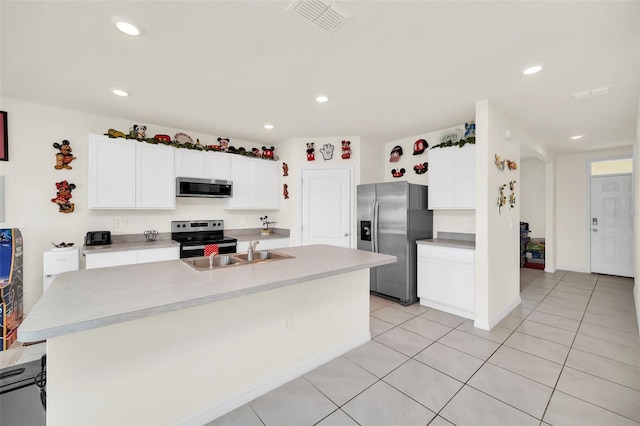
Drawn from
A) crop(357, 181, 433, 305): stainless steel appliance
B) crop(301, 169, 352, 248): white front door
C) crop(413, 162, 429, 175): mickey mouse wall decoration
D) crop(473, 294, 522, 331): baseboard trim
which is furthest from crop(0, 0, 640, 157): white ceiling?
crop(473, 294, 522, 331): baseboard trim

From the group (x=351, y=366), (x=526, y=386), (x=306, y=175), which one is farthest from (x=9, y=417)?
(x=306, y=175)

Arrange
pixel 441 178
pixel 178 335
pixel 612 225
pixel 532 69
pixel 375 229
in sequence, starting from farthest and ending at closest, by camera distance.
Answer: pixel 612 225 → pixel 375 229 → pixel 441 178 → pixel 532 69 → pixel 178 335

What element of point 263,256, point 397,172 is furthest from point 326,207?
point 263,256

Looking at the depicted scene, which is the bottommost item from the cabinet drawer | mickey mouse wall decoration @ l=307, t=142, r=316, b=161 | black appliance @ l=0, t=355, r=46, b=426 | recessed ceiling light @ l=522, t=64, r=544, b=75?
black appliance @ l=0, t=355, r=46, b=426

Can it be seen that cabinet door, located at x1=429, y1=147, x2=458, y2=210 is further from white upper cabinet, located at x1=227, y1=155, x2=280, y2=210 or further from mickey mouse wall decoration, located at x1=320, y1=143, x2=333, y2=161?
white upper cabinet, located at x1=227, y1=155, x2=280, y2=210

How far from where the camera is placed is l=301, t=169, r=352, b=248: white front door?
449 cm

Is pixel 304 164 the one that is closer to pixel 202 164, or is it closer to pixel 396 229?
pixel 202 164

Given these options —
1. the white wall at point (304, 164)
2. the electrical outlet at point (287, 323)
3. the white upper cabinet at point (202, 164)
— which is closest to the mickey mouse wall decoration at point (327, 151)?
the white wall at point (304, 164)

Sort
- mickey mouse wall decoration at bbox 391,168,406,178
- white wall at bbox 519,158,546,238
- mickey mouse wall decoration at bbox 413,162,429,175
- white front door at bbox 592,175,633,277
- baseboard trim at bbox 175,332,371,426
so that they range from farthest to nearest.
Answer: white wall at bbox 519,158,546,238 → white front door at bbox 592,175,633,277 → mickey mouse wall decoration at bbox 391,168,406,178 → mickey mouse wall decoration at bbox 413,162,429,175 → baseboard trim at bbox 175,332,371,426

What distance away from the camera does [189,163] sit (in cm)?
391

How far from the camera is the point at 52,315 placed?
114 cm

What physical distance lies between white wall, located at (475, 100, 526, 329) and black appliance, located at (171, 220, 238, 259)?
3147mm

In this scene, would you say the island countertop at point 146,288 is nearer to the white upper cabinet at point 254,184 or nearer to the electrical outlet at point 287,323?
the electrical outlet at point 287,323

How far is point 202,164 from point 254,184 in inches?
33.3
